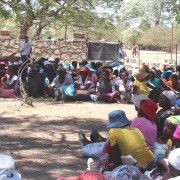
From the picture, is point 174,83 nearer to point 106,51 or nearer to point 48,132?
point 48,132

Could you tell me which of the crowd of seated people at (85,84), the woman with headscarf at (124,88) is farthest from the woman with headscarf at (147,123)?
the woman with headscarf at (124,88)

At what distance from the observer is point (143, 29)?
187ft

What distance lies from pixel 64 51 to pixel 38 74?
12.4 metres

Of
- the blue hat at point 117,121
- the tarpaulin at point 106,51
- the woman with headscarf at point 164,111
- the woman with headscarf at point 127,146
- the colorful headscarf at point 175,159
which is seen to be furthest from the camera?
the tarpaulin at point 106,51

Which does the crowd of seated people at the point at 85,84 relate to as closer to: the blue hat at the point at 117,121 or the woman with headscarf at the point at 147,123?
the woman with headscarf at the point at 147,123

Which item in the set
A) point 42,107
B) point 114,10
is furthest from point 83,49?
point 42,107

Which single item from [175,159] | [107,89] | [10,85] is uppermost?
[175,159]

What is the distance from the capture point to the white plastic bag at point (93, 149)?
20.2 feet

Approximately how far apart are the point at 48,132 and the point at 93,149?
6.12ft

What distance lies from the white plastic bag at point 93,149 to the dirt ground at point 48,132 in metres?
0.11

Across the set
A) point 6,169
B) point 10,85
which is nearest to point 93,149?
point 6,169

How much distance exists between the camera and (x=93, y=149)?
6.24 metres

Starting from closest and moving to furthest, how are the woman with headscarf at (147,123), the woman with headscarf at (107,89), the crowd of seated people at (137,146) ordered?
1. the crowd of seated people at (137,146)
2. the woman with headscarf at (147,123)
3. the woman with headscarf at (107,89)

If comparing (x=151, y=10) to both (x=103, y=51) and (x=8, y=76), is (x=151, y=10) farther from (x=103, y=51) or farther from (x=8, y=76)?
(x=8, y=76)
